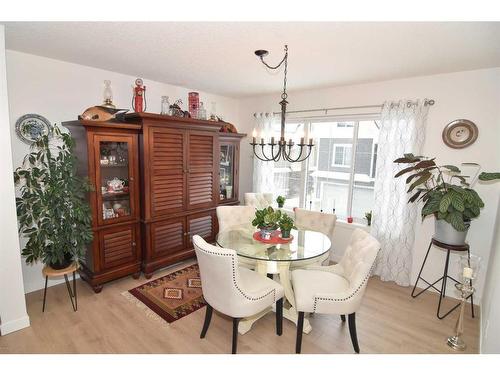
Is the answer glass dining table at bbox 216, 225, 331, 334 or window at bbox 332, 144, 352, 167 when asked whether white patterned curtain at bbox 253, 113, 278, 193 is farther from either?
glass dining table at bbox 216, 225, 331, 334

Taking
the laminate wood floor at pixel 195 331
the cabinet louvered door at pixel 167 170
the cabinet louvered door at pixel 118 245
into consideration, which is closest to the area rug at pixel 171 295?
the laminate wood floor at pixel 195 331

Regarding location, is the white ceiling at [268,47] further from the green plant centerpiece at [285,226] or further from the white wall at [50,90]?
the green plant centerpiece at [285,226]

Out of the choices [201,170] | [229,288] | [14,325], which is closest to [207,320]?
[229,288]

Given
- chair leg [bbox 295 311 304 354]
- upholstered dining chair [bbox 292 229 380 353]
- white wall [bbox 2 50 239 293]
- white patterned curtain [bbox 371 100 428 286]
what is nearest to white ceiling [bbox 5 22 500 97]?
white wall [bbox 2 50 239 293]

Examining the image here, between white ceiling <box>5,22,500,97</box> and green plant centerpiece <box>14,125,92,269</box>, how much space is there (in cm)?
80

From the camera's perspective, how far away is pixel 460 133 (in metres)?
2.71

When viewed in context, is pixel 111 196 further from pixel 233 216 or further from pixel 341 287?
pixel 341 287

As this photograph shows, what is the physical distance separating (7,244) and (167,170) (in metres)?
1.51

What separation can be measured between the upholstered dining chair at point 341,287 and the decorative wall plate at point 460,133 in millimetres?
1489

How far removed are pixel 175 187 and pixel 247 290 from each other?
168 centimetres

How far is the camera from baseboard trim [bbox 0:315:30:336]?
209 cm

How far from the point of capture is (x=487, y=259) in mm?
2668
